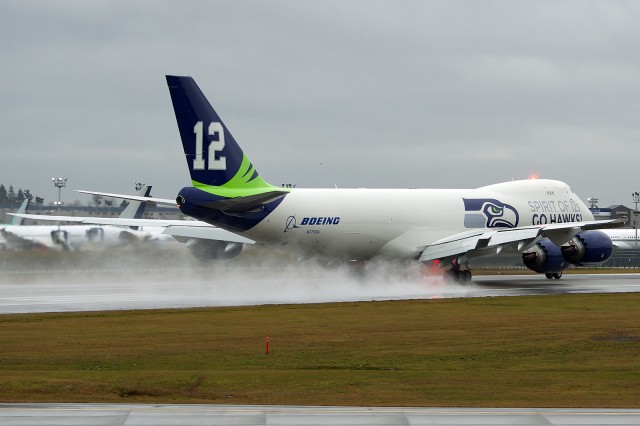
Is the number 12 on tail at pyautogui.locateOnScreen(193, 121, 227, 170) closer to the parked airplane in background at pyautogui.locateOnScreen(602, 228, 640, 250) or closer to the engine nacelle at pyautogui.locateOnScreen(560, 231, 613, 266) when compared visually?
the engine nacelle at pyautogui.locateOnScreen(560, 231, 613, 266)

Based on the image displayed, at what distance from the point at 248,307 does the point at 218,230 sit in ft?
46.2

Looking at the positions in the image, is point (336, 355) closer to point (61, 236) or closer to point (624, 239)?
point (61, 236)

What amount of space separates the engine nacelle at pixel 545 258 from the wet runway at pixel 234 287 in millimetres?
865

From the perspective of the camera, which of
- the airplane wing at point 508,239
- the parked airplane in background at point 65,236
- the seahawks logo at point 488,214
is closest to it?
the airplane wing at point 508,239

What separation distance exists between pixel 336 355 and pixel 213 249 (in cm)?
2798

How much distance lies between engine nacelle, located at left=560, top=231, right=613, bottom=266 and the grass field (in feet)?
49.4

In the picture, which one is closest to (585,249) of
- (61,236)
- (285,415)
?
(285,415)

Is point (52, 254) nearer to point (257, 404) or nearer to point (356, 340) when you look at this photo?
point (356, 340)

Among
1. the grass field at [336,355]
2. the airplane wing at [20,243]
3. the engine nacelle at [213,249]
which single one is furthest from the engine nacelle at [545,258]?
the airplane wing at [20,243]

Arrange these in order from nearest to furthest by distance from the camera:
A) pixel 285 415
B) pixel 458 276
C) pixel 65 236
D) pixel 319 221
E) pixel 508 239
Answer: pixel 285 415 → pixel 508 239 → pixel 319 221 → pixel 458 276 → pixel 65 236

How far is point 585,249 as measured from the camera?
167ft

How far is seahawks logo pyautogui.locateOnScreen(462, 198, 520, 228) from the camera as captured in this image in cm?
4994

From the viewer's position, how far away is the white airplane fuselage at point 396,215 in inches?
1724

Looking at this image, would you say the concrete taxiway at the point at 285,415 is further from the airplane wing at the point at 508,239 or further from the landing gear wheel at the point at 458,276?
the landing gear wheel at the point at 458,276
